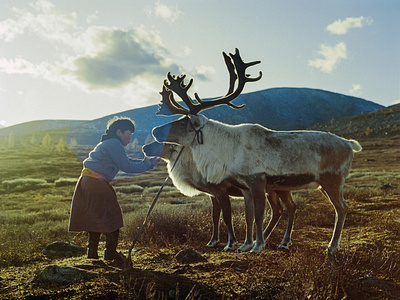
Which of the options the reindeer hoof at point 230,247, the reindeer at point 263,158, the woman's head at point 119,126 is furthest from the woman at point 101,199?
the reindeer hoof at point 230,247

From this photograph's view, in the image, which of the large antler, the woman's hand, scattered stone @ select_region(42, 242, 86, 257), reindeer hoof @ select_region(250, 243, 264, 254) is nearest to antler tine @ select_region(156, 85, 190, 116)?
the large antler

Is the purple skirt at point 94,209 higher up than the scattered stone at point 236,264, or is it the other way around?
the purple skirt at point 94,209

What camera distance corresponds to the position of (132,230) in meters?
7.59

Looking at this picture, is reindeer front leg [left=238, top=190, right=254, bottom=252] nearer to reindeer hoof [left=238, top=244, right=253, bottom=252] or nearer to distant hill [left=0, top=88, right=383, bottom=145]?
reindeer hoof [left=238, top=244, right=253, bottom=252]

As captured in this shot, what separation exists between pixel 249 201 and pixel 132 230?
11.0 ft

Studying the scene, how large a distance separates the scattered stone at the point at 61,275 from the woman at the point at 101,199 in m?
1.13

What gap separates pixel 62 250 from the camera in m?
6.03

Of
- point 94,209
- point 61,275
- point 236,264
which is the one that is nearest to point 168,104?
point 94,209

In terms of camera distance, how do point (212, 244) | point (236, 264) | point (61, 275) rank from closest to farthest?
point (61, 275) < point (236, 264) < point (212, 244)

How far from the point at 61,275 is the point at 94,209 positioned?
4.58 ft

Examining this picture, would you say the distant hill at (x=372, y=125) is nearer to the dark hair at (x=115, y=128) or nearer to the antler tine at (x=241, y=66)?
the antler tine at (x=241, y=66)

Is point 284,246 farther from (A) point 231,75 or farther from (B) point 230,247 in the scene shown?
(A) point 231,75

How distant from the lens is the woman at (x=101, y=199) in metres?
4.78

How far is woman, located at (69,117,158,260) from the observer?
4.78 meters
